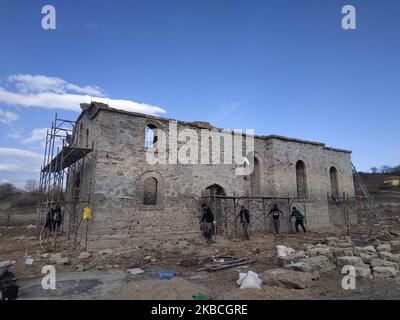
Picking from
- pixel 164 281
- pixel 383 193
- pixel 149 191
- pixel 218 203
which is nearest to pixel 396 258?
Answer: pixel 164 281

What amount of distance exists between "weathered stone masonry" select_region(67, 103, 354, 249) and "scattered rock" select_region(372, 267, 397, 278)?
7.53 m

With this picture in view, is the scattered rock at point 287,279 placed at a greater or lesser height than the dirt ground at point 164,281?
greater

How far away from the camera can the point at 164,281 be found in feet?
19.7

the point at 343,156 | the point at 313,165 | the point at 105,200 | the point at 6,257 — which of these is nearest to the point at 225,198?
the point at 105,200

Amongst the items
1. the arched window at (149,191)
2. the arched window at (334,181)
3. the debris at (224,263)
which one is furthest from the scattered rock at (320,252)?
the arched window at (334,181)

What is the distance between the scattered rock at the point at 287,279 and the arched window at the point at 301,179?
1169 centimetres

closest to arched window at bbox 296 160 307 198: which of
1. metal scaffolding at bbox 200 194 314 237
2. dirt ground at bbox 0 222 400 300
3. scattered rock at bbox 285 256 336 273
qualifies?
metal scaffolding at bbox 200 194 314 237

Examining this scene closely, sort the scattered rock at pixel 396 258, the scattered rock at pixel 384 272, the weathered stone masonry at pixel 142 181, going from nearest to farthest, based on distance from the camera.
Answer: the scattered rock at pixel 384 272
the scattered rock at pixel 396 258
the weathered stone masonry at pixel 142 181

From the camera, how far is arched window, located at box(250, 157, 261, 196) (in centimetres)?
1555

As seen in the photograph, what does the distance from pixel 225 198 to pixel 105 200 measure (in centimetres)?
612

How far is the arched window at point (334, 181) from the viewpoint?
64.1 ft

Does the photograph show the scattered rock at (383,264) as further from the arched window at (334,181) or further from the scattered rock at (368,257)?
the arched window at (334,181)
